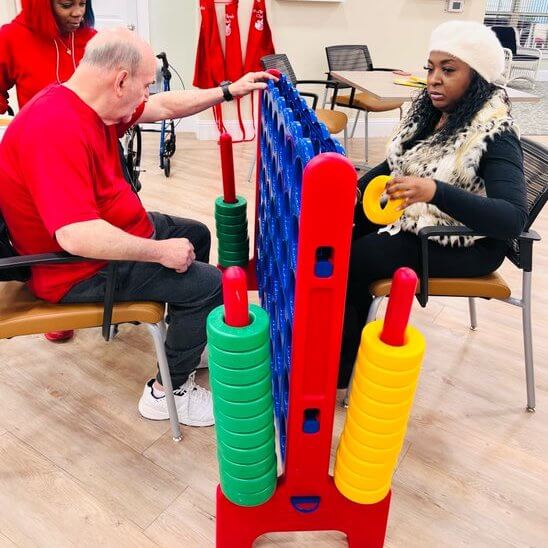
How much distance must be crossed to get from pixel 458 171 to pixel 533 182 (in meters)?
0.28

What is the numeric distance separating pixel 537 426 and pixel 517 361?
348 millimetres

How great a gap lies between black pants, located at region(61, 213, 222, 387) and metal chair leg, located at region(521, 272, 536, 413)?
953mm

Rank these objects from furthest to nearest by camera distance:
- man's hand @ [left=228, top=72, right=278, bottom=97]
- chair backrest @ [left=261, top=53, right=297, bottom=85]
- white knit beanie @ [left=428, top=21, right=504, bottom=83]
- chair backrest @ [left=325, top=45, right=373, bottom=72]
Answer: chair backrest @ [left=325, top=45, right=373, bottom=72] → chair backrest @ [left=261, top=53, right=297, bottom=85] → man's hand @ [left=228, top=72, right=278, bottom=97] → white knit beanie @ [left=428, top=21, right=504, bottom=83]

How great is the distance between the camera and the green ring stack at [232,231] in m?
1.94

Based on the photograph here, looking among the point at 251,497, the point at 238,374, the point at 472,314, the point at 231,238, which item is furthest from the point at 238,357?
the point at 472,314

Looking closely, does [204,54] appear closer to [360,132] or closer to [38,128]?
[360,132]

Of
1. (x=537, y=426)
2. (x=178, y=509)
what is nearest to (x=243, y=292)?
(x=178, y=509)

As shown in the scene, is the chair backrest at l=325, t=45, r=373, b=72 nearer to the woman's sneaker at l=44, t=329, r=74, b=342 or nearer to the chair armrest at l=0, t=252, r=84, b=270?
the woman's sneaker at l=44, t=329, r=74, b=342

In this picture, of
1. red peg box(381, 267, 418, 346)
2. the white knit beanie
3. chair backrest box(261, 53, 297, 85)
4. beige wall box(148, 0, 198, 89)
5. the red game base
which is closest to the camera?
red peg box(381, 267, 418, 346)

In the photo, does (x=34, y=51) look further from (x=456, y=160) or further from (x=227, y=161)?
(x=456, y=160)

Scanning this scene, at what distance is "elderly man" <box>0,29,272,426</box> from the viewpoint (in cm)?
116

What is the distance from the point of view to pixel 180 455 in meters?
1.54

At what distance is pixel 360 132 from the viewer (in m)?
5.07

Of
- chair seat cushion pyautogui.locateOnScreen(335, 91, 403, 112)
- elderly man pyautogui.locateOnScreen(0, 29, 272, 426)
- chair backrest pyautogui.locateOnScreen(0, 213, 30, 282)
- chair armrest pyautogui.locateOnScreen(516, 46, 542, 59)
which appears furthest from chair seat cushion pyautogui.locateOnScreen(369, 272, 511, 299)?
chair armrest pyautogui.locateOnScreen(516, 46, 542, 59)
